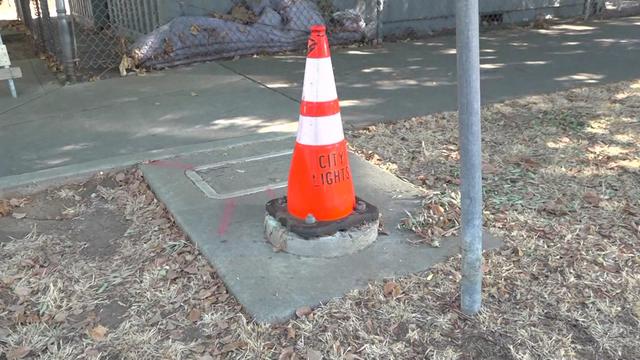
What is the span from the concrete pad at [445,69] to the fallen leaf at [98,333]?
2.90 metres

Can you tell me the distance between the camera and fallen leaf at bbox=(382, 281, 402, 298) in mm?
2705

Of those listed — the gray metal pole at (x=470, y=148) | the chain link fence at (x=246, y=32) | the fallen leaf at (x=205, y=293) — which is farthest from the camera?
the chain link fence at (x=246, y=32)

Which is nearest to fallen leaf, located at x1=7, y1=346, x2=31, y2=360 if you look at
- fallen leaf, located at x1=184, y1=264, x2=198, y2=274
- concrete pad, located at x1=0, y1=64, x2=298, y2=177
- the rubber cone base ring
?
fallen leaf, located at x1=184, y1=264, x2=198, y2=274

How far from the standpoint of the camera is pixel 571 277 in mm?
2816

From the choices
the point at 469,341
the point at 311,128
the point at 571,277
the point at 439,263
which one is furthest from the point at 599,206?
the point at 311,128

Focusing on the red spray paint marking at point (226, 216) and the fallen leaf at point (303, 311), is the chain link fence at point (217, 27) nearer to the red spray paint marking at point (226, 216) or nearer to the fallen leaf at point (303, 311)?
the red spray paint marking at point (226, 216)

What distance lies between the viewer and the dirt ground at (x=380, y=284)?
8.00 ft

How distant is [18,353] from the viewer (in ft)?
8.00

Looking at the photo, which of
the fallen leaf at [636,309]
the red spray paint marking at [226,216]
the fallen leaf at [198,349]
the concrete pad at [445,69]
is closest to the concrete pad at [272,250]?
the red spray paint marking at [226,216]

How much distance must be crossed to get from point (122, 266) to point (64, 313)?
44 centimetres

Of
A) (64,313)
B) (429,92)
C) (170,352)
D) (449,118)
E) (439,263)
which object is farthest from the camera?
(429,92)

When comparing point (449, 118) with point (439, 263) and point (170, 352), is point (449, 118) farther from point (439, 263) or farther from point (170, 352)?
point (170, 352)

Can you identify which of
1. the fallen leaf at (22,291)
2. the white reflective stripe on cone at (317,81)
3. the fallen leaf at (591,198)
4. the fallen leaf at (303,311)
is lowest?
the fallen leaf at (303,311)

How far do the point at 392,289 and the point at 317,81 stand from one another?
1078 mm
